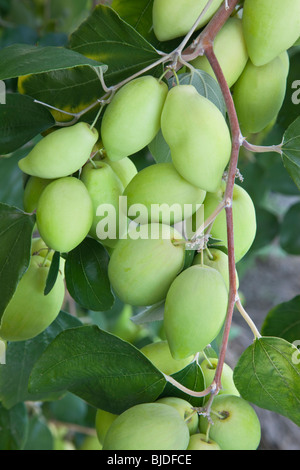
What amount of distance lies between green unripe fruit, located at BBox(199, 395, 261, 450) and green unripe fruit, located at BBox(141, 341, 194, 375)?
5 cm

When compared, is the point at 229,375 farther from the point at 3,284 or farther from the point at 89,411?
the point at 89,411

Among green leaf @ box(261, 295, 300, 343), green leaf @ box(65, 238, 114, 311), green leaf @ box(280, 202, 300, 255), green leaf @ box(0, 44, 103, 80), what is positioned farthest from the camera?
green leaf @ box(280, 202, 300, 255)

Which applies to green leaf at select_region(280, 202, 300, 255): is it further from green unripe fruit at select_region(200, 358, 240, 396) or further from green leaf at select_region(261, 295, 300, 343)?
green unripe fruit at select_region(200, 358, 240, 396)

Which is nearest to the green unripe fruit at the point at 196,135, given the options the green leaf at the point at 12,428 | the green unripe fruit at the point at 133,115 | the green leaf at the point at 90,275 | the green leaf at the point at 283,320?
the green unripe fruit at the point at 133,115

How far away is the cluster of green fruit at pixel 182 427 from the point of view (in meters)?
0.33

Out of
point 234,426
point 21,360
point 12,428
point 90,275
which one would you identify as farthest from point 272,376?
point 12,428

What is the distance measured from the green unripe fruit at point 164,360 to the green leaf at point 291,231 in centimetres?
45

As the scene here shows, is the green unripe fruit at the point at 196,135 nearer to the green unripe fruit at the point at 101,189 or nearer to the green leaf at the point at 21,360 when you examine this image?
the green unripe fruit at the point at 101,189

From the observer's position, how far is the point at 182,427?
336 millimetres

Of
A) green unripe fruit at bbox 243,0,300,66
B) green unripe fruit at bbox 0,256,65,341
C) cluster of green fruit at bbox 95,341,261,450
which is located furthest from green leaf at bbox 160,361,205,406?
green unripe fruit at bbox 243,0,300,66

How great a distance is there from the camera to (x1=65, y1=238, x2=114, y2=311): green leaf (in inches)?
16.9

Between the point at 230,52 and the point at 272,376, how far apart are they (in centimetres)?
21

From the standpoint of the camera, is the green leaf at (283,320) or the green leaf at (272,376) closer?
the green leaf at (272,376)

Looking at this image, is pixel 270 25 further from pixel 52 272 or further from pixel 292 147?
pixel 52 272
